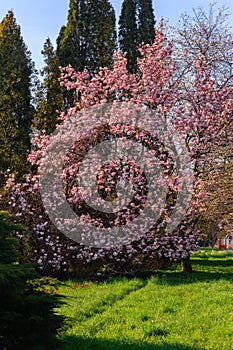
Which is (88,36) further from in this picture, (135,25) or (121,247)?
(121,247)

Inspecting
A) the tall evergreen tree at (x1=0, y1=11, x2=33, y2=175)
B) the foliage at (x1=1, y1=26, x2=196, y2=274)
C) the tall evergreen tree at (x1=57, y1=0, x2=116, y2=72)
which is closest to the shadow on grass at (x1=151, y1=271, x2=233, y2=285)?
the foliage at (x1=1, y1=26, x2=196, y2=274)

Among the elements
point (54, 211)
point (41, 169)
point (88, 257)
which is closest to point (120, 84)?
point (41, 169)

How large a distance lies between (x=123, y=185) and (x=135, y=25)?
14.7 m

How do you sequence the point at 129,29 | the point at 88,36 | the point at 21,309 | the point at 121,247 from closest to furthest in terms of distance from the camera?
1. the point at 21,309
2. the point at 121,247
3. the point at 88,36
4. the point at 129,29

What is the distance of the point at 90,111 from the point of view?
10.2m

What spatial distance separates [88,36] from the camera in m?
19.9

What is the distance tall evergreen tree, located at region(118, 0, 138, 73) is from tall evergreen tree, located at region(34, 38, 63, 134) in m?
4.38

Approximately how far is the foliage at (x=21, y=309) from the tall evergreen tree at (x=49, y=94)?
1327 cm

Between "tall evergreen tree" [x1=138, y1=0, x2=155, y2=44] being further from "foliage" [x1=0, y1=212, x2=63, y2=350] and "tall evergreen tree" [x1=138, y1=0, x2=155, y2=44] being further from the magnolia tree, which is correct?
"foliage" [x1=0, y1=212, x2=63, y2=350]

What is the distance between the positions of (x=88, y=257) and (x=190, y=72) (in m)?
5.70

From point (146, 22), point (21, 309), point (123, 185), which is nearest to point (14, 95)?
point (146, 22)

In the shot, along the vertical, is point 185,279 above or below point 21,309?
below

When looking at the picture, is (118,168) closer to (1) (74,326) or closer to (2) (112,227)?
(2) (112,227)

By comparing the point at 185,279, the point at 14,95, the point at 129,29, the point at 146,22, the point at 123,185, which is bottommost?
the point at 185,279
